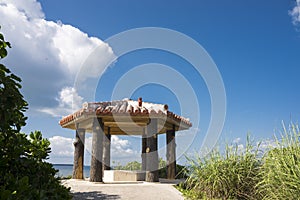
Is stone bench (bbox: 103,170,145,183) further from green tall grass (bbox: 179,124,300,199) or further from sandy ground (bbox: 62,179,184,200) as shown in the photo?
green tall grass (bbox: 179,124,300,199)

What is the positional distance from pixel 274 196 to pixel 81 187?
572 centimetres

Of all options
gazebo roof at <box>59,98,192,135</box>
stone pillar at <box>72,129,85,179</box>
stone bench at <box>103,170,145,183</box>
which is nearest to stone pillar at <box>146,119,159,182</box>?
gazebo roof at <box>59,98,192,135</box>

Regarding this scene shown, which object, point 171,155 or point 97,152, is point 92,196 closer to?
point 97,152

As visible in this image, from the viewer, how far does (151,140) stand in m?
10.3

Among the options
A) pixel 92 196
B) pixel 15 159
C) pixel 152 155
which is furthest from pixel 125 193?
pixel 15 159

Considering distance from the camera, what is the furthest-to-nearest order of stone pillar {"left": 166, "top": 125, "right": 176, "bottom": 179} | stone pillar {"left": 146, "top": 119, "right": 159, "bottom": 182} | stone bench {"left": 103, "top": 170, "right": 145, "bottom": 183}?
stone pillar {"left": 166, "top": 125, "right": 176, "bottom": 179} → stone bench {"left": 103, "top": 170, "right": 145, "bottom": 183} → stone pillar {"left": 146, "top": 119, "right": 159, "bottom": 182}

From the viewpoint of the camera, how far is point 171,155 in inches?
465

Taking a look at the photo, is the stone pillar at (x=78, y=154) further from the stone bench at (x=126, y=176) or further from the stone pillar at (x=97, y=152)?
the stone pillar at (x=97, y=152)

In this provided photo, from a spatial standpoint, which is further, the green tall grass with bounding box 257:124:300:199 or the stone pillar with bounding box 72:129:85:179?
the stone pillar with bounding box 72:129:85:179

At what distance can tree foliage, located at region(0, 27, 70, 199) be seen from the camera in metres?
2.34

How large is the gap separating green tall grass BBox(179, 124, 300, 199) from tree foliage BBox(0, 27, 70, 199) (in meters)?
3.21

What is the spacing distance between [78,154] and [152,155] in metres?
3.42

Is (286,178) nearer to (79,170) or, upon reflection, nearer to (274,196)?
(274,196)

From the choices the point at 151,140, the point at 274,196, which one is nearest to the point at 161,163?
the point at 151,140
